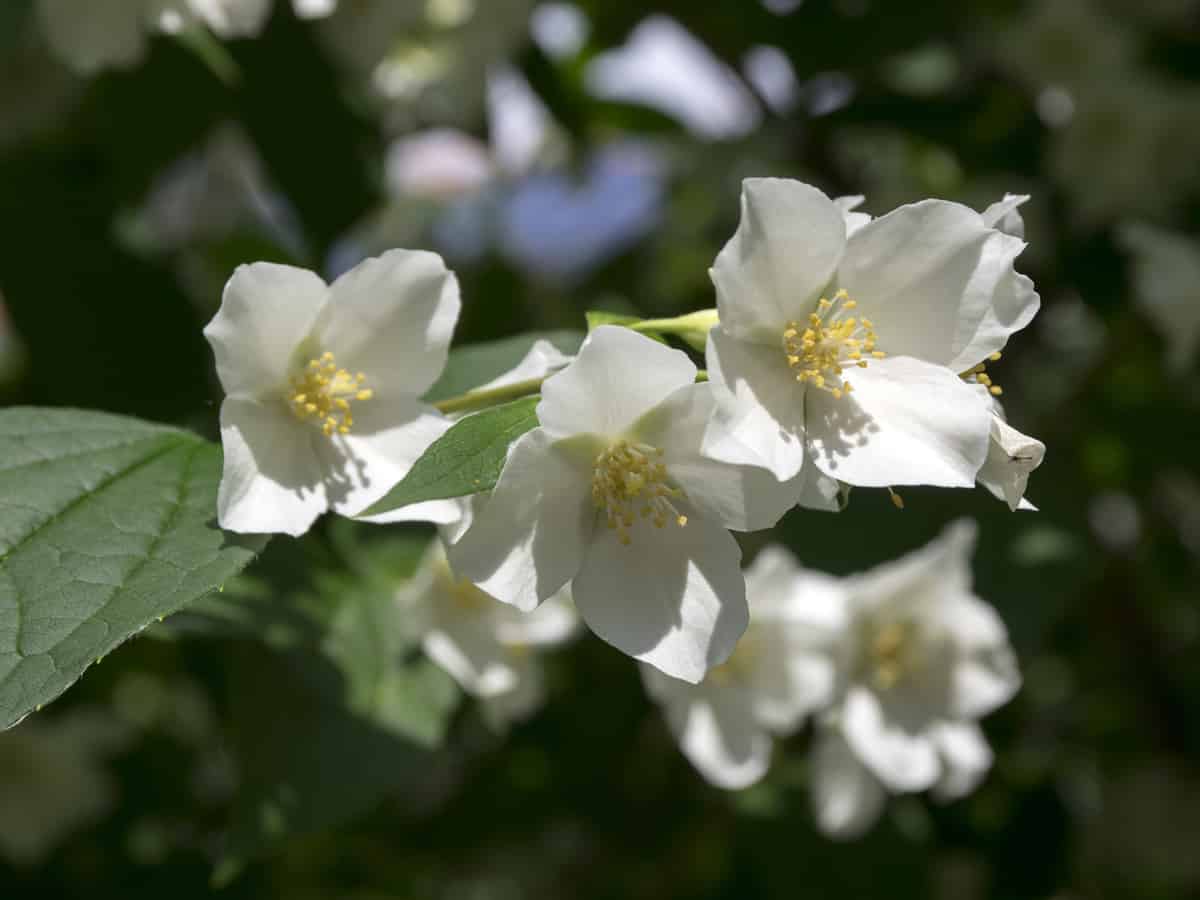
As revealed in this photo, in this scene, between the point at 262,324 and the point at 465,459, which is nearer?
the point at 465,459

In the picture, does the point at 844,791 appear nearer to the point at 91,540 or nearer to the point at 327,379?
the point at 327,379

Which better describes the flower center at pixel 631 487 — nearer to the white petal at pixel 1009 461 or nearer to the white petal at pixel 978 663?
the white petal at pixel 1009 461

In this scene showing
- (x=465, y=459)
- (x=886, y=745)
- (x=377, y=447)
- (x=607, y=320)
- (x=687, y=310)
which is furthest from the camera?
(x=687, y=310)

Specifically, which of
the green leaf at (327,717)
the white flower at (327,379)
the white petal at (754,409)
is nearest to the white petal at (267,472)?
the white flower at (327,379)

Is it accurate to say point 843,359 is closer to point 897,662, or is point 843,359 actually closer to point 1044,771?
point 897,662

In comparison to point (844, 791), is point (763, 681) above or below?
above

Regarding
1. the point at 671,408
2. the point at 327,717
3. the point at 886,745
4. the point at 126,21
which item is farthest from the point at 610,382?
the point at 126,21
